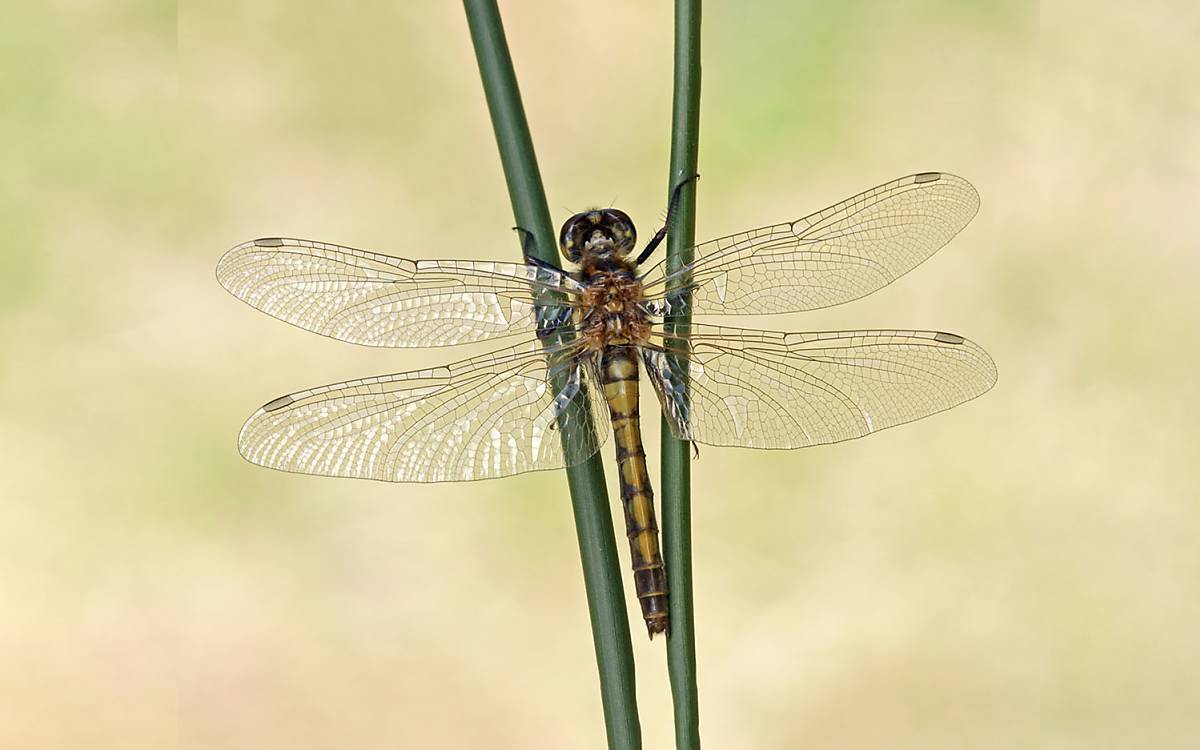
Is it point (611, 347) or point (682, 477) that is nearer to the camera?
point (682, 477)

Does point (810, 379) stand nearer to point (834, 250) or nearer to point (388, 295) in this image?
point (834, 250)

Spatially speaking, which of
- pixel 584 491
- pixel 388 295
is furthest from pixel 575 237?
pixel 584 491

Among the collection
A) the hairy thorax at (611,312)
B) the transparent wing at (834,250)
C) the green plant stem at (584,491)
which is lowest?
the green plant stem at (584,491)

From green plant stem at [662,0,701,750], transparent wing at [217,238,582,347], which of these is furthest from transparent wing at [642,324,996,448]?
green plant stem at [662,0,701,750]

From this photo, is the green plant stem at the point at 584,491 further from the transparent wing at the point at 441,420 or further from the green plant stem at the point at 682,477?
the transparent wing at the point at 441,420

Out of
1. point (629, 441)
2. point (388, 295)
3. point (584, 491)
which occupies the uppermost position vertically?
point (388, 295)

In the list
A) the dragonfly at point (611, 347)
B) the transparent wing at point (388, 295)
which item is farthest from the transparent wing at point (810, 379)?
the transparent wing at point (388, 295)

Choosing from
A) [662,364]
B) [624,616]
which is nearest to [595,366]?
[662,364]
